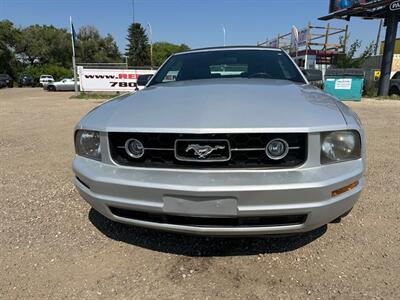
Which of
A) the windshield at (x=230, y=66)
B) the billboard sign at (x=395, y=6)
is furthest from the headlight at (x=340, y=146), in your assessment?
the billboard sign at (x=395, y=6)

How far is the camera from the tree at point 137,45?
61.6m

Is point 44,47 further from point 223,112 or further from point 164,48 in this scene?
point 223,112

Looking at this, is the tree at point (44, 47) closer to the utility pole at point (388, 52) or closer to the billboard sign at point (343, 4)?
the billboard sign at point (343, 4)

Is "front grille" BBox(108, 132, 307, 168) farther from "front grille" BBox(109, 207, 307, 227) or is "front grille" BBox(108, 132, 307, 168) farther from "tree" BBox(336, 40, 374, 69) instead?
"tree" BBox(336, 40, 374, 69)

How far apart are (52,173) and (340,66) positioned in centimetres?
2658

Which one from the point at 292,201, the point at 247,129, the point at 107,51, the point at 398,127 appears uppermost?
the point at 107,51

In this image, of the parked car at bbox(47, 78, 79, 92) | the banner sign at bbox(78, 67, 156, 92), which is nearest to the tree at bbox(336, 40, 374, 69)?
the banner sign at bbox(78, 67, 156, 92)

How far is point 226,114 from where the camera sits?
2.05m

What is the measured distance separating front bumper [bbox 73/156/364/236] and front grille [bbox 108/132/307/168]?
7 cm

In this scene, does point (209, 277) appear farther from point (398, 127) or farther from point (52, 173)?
point (398, 127)

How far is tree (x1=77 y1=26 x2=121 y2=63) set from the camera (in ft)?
210

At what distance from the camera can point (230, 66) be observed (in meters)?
3.72

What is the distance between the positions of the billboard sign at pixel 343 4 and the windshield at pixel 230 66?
64.4 feet

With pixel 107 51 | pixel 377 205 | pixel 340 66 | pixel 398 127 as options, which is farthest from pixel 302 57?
pixel 107 51
